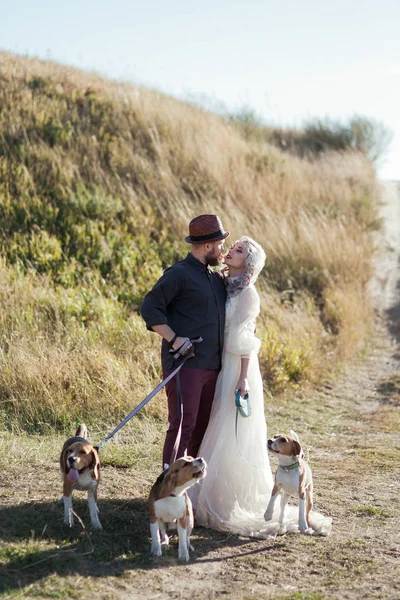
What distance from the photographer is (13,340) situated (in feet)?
27.3

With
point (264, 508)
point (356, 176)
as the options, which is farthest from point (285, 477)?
point (356, 176)

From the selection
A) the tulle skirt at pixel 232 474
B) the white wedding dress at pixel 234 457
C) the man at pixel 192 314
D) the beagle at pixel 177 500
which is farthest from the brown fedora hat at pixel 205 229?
the beagle at pixel 177 500

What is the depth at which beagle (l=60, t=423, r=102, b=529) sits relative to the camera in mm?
4508

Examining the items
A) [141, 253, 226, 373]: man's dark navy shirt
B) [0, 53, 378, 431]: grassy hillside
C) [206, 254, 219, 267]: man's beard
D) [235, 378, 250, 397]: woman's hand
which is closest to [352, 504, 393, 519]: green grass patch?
[235, 378, 250, 397]: woman's hand

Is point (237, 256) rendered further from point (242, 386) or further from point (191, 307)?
point (242, 386)

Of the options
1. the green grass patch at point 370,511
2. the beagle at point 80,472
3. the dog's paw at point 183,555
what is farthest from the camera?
the green grass patch at point 370,511

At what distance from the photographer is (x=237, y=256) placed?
16.6 feet

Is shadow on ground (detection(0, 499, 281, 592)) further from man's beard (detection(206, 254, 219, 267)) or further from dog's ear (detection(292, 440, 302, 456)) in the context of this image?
man's beard (detection(206, 254, 219, 267))

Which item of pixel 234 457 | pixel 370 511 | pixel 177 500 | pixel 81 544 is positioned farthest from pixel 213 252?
pixel 370 511

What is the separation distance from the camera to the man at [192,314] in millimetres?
4855

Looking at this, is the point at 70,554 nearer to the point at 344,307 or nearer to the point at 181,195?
the point at 344,307

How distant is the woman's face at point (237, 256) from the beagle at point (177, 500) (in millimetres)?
1383

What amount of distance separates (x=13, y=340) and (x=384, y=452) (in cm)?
401

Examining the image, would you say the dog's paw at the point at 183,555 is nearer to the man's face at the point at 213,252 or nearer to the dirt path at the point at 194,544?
the dirt path at the point at 194,544
